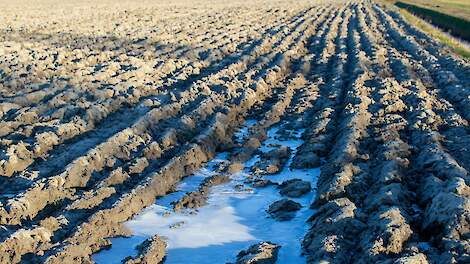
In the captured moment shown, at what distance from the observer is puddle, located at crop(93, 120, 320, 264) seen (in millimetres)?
6773

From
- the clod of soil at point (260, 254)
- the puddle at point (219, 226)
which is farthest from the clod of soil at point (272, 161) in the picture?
the clod of soil at point (260, 254)

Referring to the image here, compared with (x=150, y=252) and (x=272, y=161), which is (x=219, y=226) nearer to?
(x=150, y=252)

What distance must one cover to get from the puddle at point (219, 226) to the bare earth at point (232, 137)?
175 mm

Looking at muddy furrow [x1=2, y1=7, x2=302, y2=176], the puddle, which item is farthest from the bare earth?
the puddle

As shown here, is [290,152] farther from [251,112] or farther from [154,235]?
[154,235]

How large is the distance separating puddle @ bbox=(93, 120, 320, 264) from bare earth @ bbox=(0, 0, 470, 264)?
0.17m

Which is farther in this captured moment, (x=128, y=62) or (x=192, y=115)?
(x=128, y=62)

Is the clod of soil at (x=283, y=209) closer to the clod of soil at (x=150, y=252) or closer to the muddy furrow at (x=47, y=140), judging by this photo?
the clod of soil at (x=150, y=252)

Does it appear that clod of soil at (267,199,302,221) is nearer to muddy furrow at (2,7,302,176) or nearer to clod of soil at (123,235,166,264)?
clod of soil at (123,235,166,264)

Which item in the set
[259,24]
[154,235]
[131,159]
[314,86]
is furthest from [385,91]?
[259,24]

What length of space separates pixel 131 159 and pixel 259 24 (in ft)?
68.2

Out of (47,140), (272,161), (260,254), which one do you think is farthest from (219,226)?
(47,140)

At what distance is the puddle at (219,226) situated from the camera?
6773mm

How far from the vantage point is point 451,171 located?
8000 millimetres
